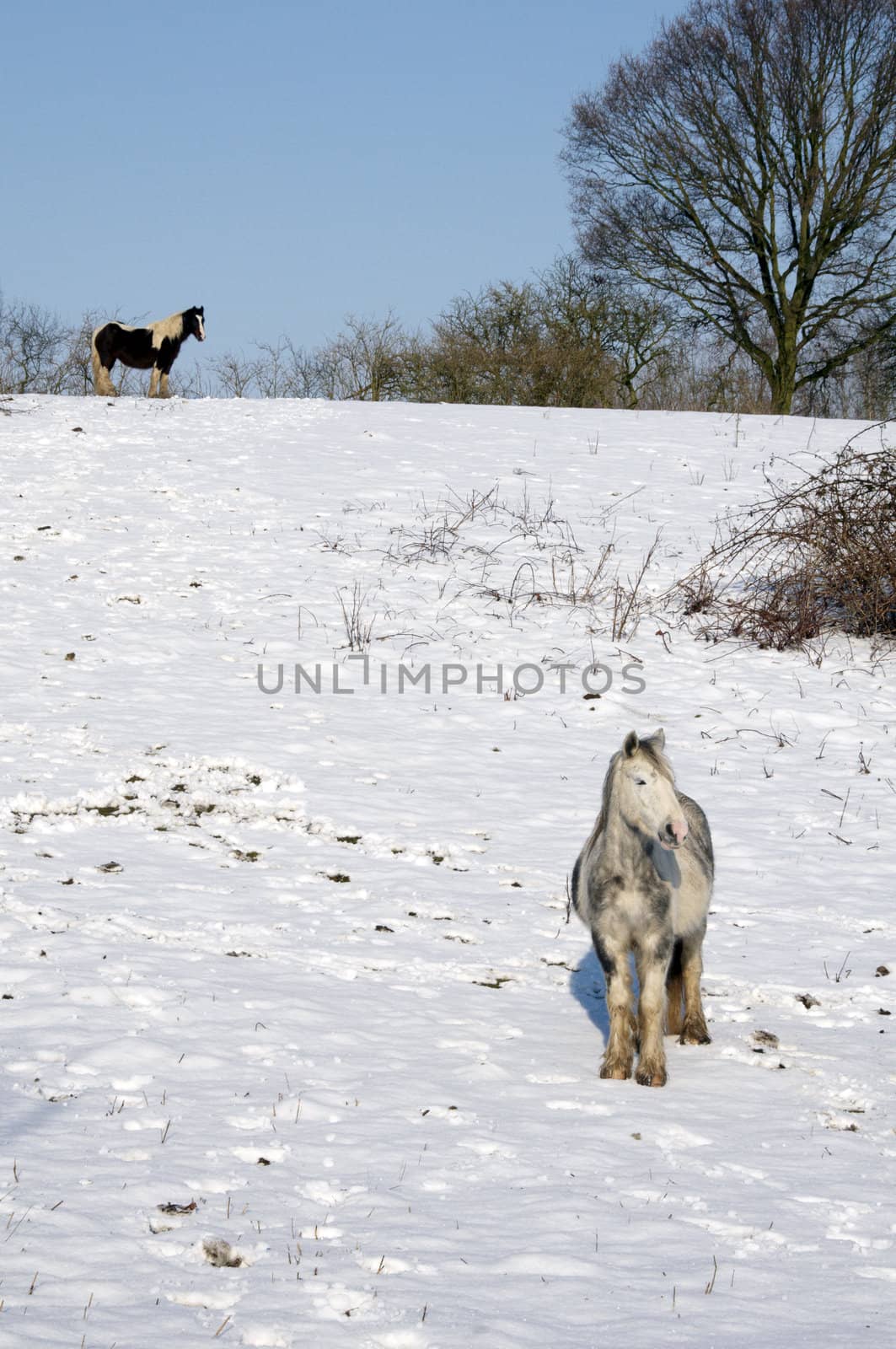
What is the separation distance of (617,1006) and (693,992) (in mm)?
535

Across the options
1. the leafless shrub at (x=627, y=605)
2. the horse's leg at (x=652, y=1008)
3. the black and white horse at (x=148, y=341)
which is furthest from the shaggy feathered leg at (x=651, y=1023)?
the black and white horse at (x=148, y=341)

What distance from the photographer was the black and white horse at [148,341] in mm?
21391

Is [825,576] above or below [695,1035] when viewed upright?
above

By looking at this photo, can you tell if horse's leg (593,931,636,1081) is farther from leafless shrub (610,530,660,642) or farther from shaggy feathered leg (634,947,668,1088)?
leafless shrub (610,530,660,642)

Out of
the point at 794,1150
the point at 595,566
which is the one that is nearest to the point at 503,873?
the point at 794,1150

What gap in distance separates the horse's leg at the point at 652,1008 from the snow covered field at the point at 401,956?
99 millimetres

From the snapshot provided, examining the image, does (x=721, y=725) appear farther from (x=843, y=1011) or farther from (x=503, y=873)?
(x=843, y=1011)

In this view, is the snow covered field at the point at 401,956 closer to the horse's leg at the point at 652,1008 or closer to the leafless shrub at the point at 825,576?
the horse's leg at the point at 652,1008

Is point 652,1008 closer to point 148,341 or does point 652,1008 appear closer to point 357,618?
point 357,618

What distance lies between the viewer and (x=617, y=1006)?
14.9 feet

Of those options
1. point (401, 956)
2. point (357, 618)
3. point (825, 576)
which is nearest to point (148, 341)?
point (357, 618)

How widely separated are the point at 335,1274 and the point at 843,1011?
3.12m

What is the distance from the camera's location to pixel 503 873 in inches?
275

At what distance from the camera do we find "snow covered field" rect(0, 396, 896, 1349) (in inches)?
119
